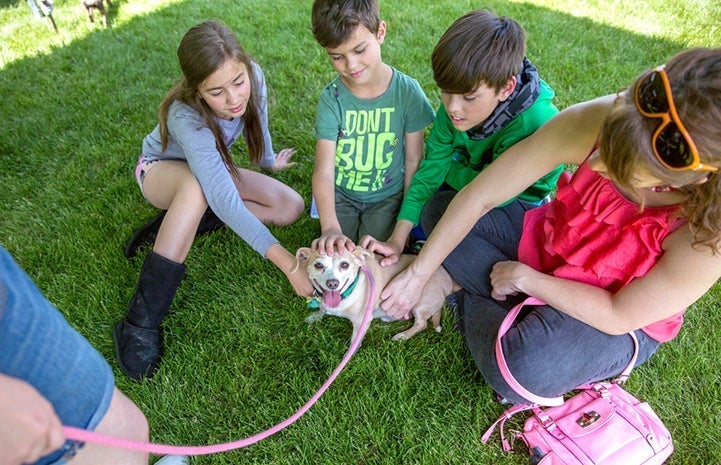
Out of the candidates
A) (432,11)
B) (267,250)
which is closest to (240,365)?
(267,250)

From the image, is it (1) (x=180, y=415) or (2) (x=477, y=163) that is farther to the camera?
(2) (x=477, y=163)

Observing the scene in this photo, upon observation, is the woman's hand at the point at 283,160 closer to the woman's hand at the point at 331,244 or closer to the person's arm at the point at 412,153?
the person's arm at the point at 412,153

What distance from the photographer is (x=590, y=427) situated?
1.85 m

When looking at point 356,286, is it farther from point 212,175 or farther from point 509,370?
point 212,175

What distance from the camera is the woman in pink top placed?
1.23 m

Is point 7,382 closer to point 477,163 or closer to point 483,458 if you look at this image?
point 483,458

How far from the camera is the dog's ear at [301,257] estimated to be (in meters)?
2.22

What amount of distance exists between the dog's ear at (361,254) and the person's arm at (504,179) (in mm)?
189

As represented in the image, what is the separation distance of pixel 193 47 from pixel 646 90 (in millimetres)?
2008

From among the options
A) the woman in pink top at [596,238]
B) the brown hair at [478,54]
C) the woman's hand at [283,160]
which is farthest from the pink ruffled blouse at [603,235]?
the woman's hand at [283,160]

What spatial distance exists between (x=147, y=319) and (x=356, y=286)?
109 cm

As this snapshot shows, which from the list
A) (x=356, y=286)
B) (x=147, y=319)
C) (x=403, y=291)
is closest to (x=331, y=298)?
(x=356, y=286)

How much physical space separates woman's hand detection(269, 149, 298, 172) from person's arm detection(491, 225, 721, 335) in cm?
197

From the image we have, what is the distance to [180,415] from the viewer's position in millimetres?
2158
